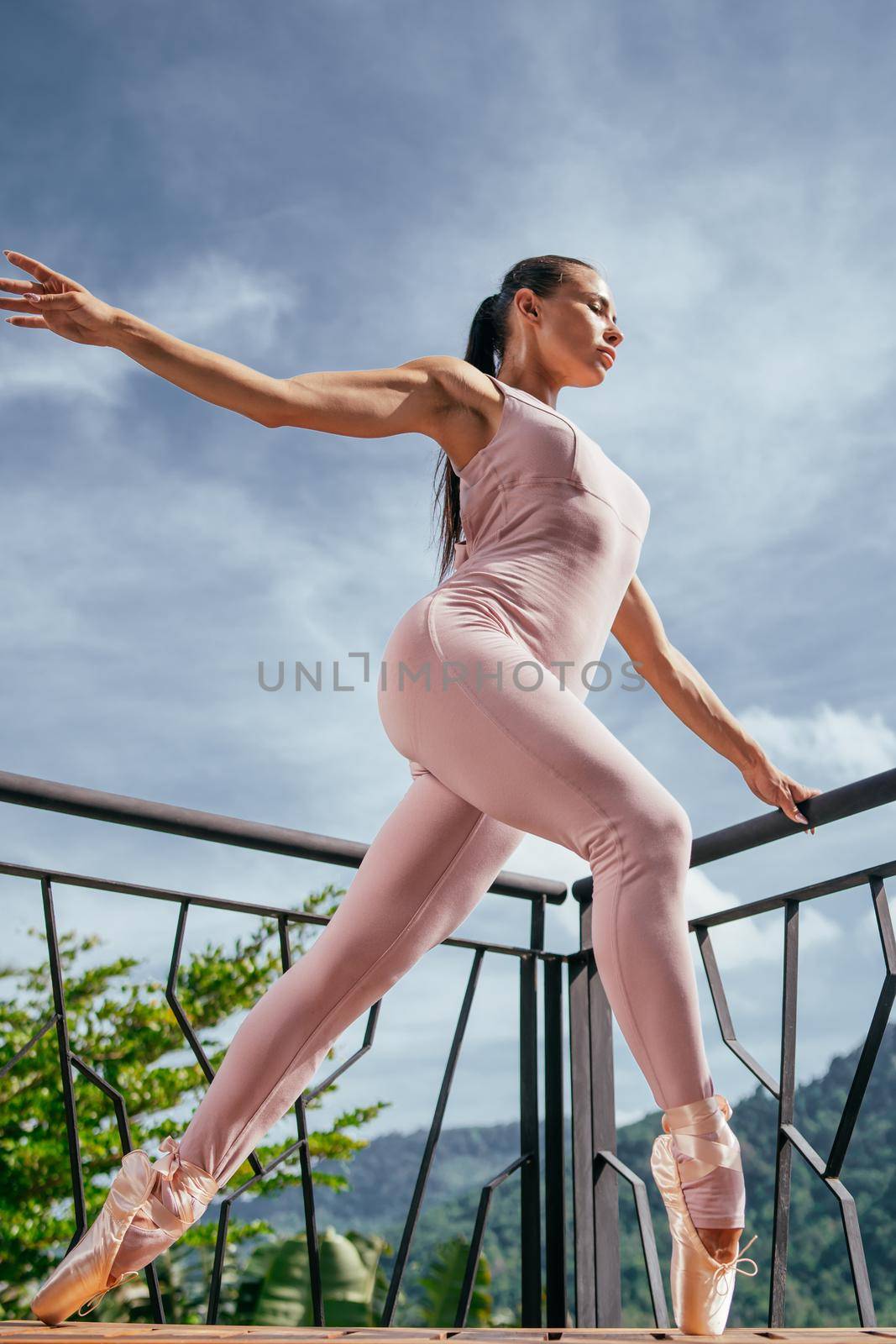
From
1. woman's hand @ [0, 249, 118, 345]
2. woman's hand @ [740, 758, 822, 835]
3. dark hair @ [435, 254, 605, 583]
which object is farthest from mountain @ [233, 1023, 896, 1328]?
woman's hand @ [0, 249, 118, 345]

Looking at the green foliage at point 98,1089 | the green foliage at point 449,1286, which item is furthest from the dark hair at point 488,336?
the green foliage at point 449,1286

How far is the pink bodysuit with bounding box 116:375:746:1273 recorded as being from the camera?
0.95 metres

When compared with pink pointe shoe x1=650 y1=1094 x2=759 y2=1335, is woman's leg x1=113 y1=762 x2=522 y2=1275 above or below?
→ above

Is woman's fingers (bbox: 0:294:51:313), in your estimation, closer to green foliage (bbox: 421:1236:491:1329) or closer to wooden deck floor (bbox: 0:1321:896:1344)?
wooden deck floor (bbox: 0:1321:896:1344)

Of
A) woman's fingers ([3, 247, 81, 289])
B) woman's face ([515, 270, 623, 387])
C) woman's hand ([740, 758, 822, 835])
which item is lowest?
woman's hand ([740, 758, 822, 835])

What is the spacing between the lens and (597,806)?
38.8 inches

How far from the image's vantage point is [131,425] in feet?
58.2

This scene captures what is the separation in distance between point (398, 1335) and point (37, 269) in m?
1.15

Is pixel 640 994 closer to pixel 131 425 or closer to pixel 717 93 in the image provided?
pixel 717 93

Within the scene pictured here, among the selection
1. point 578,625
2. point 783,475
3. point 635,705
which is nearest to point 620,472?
point 578,625

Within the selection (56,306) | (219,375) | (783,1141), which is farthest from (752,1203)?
(56,306)

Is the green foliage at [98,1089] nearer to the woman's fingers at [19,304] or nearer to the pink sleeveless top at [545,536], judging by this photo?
the pink sleeveless top at [545,536]

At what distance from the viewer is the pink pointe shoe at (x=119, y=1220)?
3.53ft

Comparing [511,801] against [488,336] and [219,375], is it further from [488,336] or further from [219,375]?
[488,336]
